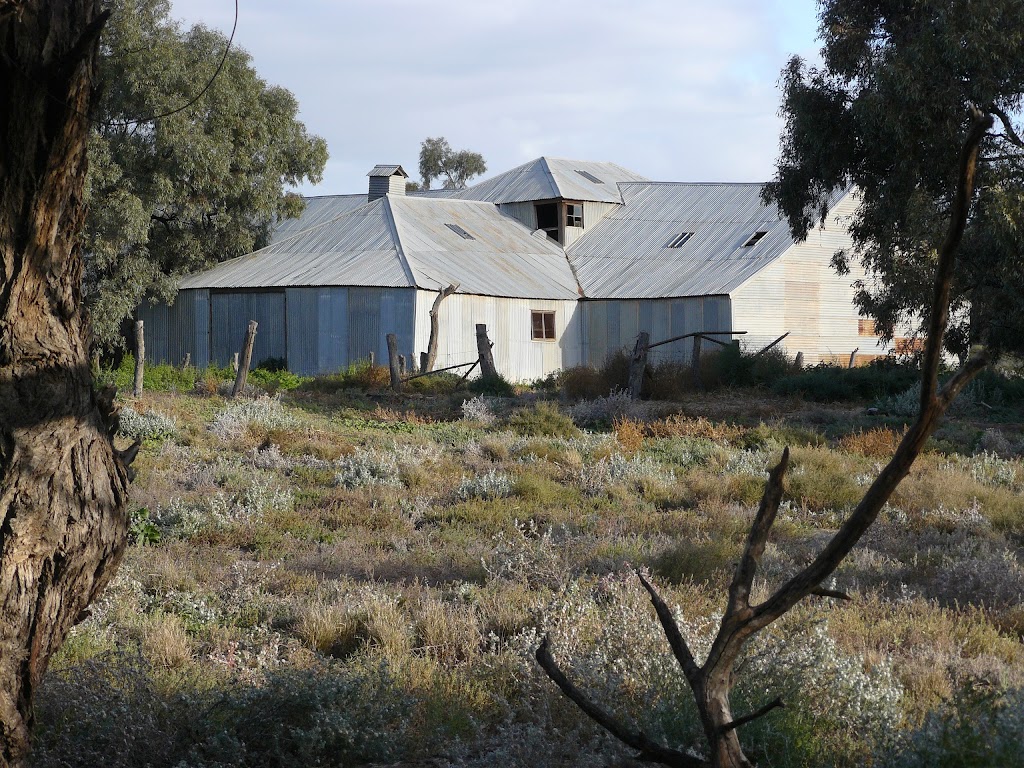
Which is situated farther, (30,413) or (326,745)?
(326,745)

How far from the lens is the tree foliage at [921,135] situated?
19.4 metres

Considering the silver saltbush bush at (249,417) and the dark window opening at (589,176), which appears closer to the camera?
the silver saltbush bush at (249,417)

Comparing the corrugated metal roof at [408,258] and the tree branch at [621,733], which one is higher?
the corrugated metal roof at [408,258]

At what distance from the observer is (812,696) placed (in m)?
4.66

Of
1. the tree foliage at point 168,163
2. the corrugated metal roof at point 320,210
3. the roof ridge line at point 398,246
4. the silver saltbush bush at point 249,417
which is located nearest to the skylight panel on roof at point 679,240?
the roof ridge line at point 398,246

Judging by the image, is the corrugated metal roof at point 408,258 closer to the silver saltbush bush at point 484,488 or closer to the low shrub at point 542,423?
the low shrub at point 542,423

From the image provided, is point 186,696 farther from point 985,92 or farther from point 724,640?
point 985,92

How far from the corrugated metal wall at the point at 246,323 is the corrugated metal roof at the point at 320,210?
255 inches

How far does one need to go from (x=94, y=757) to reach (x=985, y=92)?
779 inches

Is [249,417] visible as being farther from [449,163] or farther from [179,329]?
[449,163]

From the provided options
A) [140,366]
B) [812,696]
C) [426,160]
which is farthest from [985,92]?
→ [426,160]

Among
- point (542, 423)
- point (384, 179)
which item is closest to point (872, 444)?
point (542, 423)

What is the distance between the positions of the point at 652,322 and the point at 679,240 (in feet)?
14.2

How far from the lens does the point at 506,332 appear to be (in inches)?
1316
